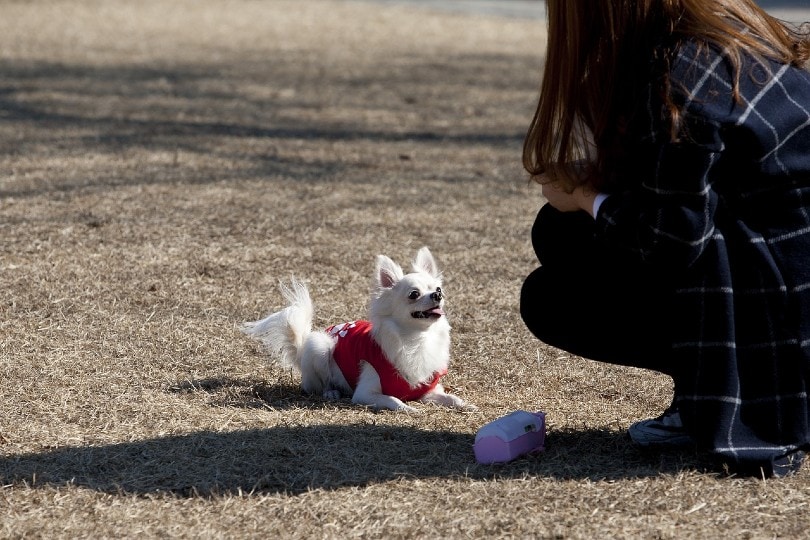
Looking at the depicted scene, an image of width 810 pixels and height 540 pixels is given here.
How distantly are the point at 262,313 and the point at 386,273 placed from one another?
3.30 ft

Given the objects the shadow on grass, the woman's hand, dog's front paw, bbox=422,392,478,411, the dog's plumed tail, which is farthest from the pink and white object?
the dog's plumed tail

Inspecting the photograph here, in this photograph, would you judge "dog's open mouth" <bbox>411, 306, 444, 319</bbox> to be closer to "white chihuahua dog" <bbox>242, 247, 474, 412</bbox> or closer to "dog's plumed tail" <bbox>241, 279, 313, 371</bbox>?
"white chihuahua dog" <bbox>242, 247, 474, 412</bbox>

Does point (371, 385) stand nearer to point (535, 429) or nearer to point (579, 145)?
point (535, 429)

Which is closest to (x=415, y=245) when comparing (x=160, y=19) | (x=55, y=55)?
(x=55, y=55)

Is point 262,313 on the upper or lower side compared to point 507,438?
lower

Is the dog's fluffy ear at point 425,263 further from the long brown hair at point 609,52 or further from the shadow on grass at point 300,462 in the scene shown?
the long brown hair at point 609,52

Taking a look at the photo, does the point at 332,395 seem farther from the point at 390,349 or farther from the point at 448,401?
the point at 448,401

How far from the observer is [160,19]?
14.1 meters

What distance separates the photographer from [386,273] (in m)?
3.59

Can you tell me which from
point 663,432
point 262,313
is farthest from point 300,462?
point 262,313

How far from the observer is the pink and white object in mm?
2998

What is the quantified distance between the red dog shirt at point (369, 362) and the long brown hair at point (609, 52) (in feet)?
3.29

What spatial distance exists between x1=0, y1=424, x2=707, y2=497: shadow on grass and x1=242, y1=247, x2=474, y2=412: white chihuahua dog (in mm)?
324

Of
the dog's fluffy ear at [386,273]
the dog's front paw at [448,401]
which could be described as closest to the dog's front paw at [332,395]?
the dog's front paw at [448,401]
